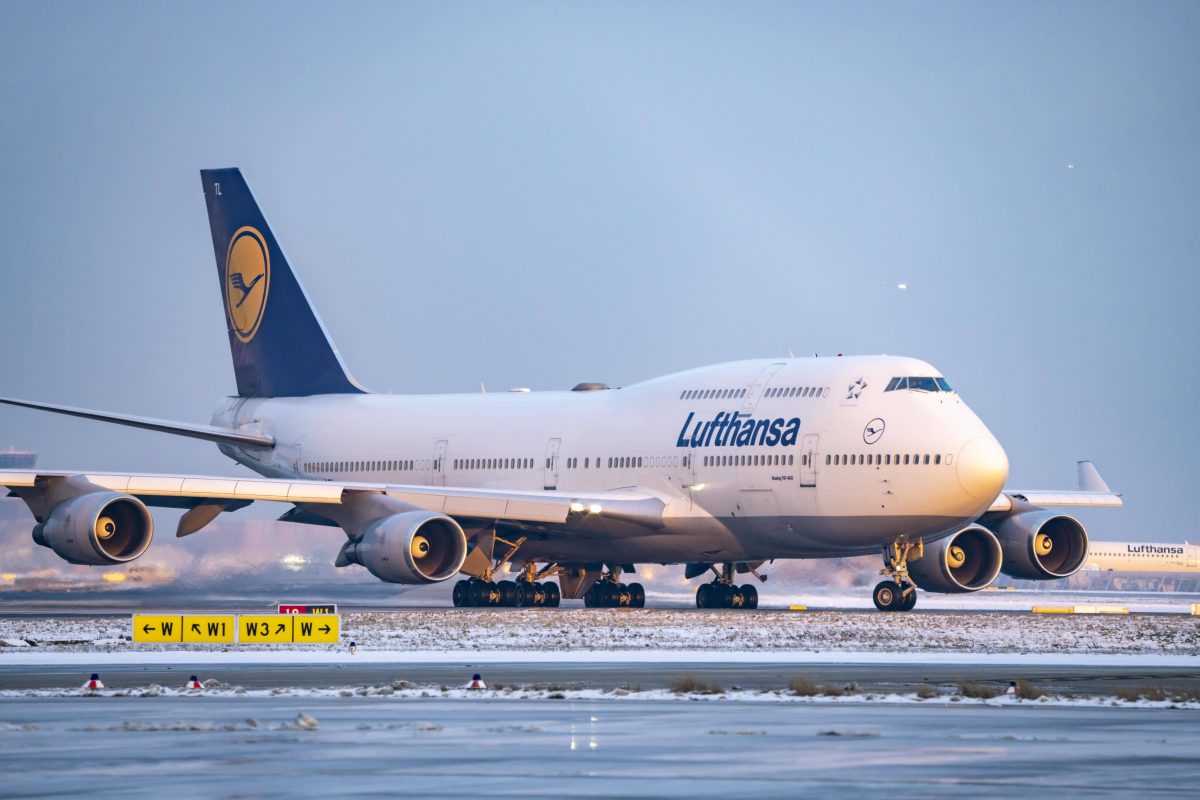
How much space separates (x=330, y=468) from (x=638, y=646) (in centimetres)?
2039

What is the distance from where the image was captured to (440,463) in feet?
140

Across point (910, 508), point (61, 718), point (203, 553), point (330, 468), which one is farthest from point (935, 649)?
point (203, 553)

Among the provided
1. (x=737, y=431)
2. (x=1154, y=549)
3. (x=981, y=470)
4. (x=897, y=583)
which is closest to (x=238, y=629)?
(x=737, y=431)

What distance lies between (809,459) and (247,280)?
64.7 feet

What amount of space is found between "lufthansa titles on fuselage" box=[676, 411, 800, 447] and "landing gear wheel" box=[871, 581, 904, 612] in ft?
10.6

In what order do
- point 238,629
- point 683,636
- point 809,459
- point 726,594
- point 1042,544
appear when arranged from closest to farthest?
point 238,629 < point 683,636 < point 809,459 < point 1042,544 < point 726,594

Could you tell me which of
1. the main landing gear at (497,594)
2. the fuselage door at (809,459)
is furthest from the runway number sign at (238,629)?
the main landing gear at (497,594)

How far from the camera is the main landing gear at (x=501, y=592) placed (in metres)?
39.0

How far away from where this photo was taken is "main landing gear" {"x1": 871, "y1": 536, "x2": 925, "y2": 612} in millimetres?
34531

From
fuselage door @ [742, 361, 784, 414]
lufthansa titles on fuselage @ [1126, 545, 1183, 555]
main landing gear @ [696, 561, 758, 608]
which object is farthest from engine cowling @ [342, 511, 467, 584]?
lufthansa titles on fuselage @ [1126, 545, 1183, 555]

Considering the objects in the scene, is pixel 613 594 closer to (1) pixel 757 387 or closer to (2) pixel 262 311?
(1) pixel 757 387

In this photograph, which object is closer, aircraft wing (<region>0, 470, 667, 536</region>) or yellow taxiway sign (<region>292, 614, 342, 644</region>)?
yellow taxiway sign (<region>292, 614, 342, 644</region>)

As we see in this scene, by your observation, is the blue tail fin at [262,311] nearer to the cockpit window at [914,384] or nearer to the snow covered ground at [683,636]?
the snow covered ground at [683,636]

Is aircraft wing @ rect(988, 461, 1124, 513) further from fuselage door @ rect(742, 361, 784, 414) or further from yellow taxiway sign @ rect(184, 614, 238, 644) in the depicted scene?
yellow taxiway sign @ rect(184, 614, 238, 644)
